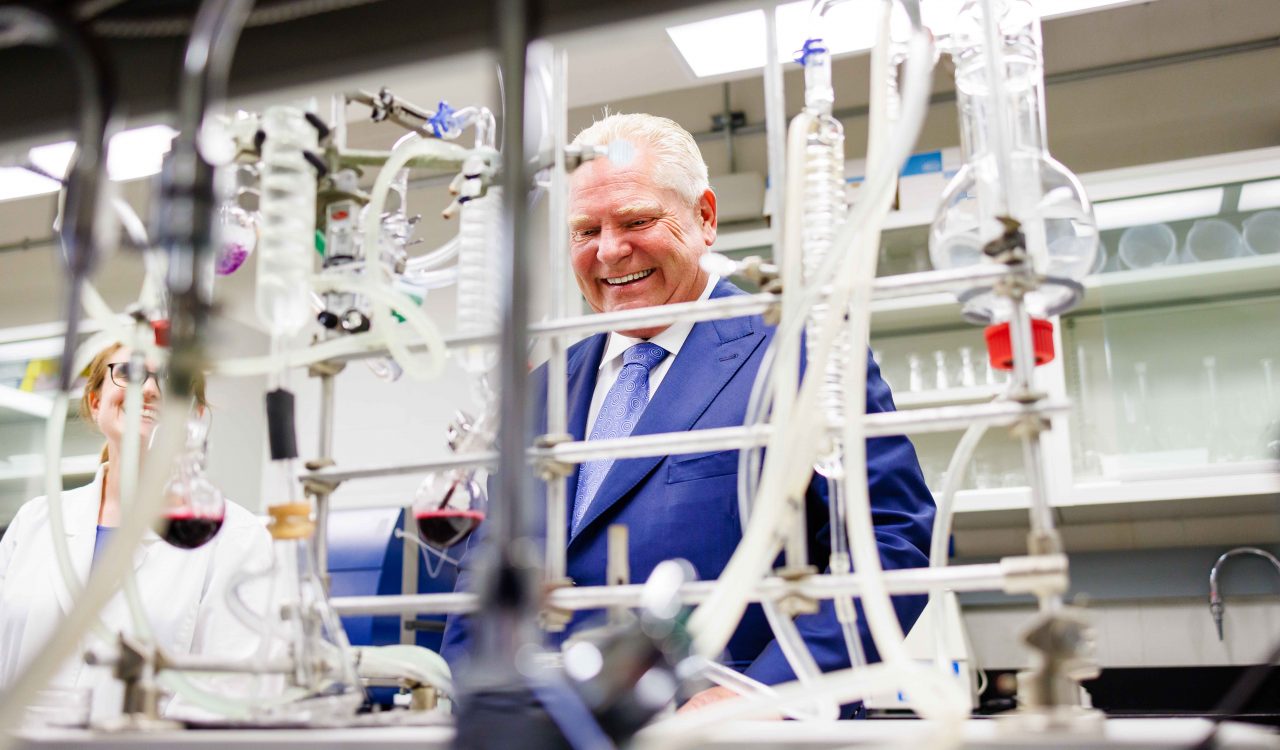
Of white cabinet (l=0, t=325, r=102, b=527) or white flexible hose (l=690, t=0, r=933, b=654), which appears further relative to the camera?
white cabinet (l=0, t=325, r=102, b=527)

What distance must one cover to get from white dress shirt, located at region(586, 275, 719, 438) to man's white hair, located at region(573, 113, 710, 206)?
9.2 inches

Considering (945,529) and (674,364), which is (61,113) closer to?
(945,529)

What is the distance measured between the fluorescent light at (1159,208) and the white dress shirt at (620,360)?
65.1 inches

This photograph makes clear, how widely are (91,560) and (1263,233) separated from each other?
111 inches

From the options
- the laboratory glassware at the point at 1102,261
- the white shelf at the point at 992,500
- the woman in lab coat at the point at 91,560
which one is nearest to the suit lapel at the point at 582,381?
the woman in lab coat at the point at 91,560

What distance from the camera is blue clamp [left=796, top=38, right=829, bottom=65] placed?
2.80ft

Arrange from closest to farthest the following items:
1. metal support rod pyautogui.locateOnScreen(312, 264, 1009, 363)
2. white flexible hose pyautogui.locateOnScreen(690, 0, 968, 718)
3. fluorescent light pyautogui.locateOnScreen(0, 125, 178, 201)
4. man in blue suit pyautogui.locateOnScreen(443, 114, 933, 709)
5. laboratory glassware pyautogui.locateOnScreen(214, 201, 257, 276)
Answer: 1. white flexible hose pyautogui.locateOnScreen(690, 0, 968, 718)
2. metal support rod pyautogui.locateOnScreen(312, 264, 1009, 363)
3. laboratory glassware pyautogui.locateOnScreen(214, 201, 257, 276)
4. man in blue suit pyautogui.locateOnScreen(443, 114, 933, 709)
5. fluorescent light pyautogui.locateOnScreen(0, 125, 178, 201)

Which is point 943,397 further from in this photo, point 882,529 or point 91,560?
point 91,560

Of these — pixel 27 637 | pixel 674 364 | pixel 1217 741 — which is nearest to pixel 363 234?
pixel 1217 741

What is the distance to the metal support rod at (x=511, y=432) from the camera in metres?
0.44

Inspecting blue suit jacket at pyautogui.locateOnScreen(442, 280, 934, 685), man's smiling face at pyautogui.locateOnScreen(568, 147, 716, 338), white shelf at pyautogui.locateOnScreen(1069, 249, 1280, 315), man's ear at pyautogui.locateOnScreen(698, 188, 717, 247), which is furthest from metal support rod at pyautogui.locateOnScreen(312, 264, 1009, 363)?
white shelf at pyautogui.locateOnScreen(1069, 249, 1280, 315)

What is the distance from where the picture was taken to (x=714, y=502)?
4.64ft

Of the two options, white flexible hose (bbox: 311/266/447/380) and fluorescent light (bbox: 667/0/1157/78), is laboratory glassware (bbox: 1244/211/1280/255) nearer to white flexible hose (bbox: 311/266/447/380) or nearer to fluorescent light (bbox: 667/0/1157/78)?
fluorescent light (bbox: 667/0/1157/78)

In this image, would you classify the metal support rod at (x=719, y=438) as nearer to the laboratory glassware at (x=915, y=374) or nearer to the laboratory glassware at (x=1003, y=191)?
the laboratory glassware at (x=1003, y=191)
